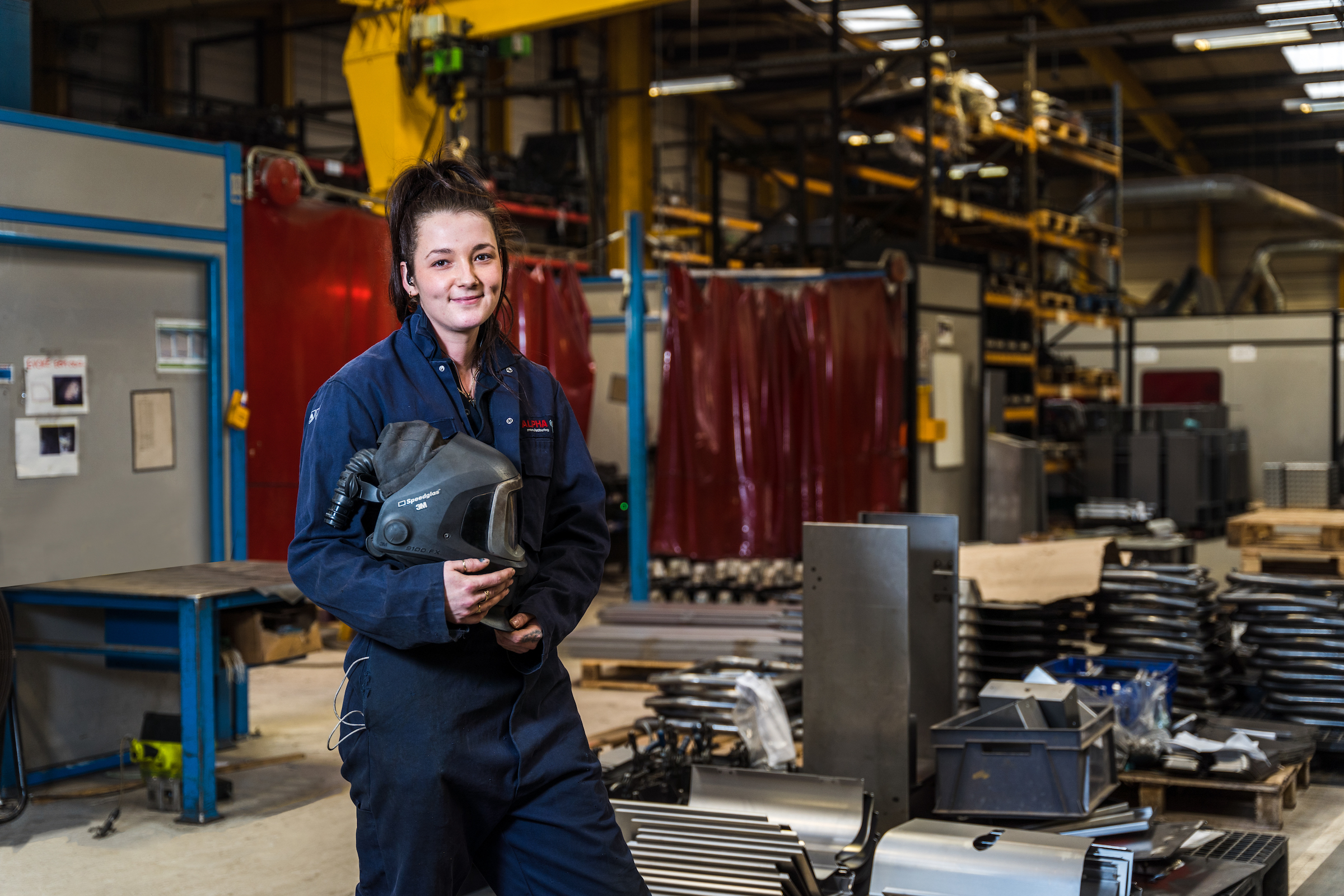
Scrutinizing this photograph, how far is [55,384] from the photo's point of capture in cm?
450

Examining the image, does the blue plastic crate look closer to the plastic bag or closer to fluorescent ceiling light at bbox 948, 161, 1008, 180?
the plastic bag

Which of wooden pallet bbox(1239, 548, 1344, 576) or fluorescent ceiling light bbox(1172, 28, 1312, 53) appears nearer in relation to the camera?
wooden pallet bbox(1239, 548, 1344, 576)

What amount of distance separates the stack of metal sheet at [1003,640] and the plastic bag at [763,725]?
1112 millimetres

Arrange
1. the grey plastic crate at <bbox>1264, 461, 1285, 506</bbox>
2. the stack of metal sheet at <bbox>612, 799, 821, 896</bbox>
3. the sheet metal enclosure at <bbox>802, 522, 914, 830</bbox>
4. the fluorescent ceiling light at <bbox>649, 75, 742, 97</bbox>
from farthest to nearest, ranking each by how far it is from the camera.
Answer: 1. the fluorescent ceiling light at <bbox>649, 75, 742, 97</bbox>
2. the grey plastic crate at <bbox>1264, 461, 1285, 506</bbox>
3. the sheet metal enclosure at <bbox>802, 522, 914, 830</bbox>
4. the stack of metal sheet at <bbox>612, 799, 821, 896</bbox>

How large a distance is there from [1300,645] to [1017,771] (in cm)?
209

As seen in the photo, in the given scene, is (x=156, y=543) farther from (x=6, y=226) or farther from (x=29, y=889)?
(x=29, y=889)

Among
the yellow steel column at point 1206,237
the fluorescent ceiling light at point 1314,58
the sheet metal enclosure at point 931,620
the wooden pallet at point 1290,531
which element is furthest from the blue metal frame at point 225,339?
the yellow steel column at point 1206,237

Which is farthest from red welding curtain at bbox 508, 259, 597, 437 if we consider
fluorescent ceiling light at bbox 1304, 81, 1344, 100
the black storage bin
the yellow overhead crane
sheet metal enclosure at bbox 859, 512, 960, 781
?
fluorescent ceiling light at bbox 1304, 81, 1344, 100

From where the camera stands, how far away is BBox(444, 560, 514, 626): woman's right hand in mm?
1788

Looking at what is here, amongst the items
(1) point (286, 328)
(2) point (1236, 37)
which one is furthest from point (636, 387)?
(2) point (1236, 37)

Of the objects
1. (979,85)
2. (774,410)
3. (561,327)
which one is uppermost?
(979,85)

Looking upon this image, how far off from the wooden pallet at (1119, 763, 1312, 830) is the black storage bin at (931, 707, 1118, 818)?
1.27ft

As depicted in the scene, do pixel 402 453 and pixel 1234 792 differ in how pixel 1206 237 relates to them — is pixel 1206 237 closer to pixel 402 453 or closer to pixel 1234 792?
pixel 1234 792

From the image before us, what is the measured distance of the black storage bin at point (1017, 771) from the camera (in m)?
3.63
